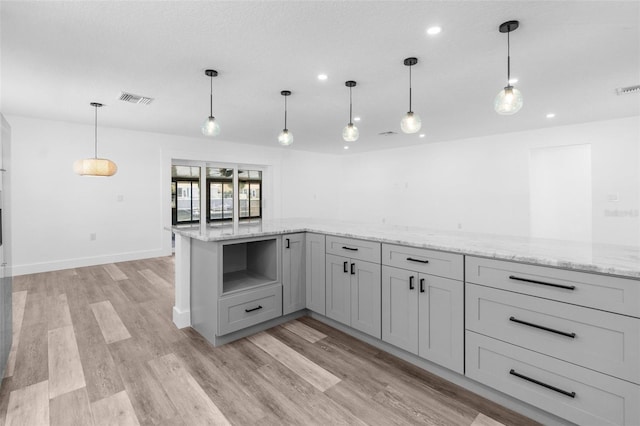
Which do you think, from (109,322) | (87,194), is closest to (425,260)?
(109,322)

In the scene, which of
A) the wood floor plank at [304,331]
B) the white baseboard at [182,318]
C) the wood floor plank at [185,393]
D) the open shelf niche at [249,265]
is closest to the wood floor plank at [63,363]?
the wood floor plank at [185,393]

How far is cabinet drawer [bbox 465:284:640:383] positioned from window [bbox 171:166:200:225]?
625 centimetres

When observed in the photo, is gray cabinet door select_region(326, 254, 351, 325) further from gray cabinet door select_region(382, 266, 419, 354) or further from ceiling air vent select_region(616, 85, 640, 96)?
ceiling air vent select_region(616, 85, 640, 96)

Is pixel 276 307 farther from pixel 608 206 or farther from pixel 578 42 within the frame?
pixel 608 206

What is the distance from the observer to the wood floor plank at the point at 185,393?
1721mm

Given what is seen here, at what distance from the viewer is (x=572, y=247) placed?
190 cm

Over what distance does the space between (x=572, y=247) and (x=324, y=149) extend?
6822mm

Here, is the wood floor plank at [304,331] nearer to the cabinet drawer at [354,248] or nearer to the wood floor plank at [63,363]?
the cabinet drawer at [354,248]

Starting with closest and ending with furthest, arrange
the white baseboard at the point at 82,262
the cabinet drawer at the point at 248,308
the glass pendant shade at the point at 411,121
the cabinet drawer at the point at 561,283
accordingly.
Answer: the cabinet drawer at the point at 561,283, the cabinet drawer at the point at 248,308, the glass pendant shade at the point at 411,121, the white baseboard at the point at 82,262

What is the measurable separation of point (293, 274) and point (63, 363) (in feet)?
6.17

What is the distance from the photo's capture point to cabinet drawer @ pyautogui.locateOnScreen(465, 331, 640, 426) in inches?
56.2

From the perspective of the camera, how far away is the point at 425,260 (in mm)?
2098

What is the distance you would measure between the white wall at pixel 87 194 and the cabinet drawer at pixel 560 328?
19.2 ft

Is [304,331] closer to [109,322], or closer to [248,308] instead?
[248,308]
